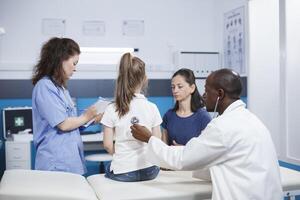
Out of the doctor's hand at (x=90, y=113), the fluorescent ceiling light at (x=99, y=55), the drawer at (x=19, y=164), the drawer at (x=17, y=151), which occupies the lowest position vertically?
the drawer at (x=19, y=164)

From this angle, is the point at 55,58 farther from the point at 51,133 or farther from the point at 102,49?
the point at 102,49

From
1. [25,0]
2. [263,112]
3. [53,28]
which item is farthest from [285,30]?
[25,0]

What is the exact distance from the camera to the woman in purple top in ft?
8.36

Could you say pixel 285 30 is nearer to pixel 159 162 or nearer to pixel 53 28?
pixel 159 162

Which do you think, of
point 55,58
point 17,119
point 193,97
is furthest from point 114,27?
point 55,58

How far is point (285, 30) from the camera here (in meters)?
3.18

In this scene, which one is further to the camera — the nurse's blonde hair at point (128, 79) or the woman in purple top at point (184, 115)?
the woman in purple top at point (184, 115)

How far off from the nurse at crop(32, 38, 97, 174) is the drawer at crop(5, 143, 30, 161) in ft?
5.60

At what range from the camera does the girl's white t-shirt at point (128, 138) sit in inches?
73.8

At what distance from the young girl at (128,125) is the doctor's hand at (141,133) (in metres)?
0.09

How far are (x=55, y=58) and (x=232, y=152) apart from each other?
1022 mm

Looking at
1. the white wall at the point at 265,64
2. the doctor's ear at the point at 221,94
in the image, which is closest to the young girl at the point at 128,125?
the doctor's ear at the point at 221,94

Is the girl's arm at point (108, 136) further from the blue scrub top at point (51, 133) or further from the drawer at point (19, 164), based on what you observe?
the drawer at point (19, 164)

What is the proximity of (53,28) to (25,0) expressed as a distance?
0.43 metres
